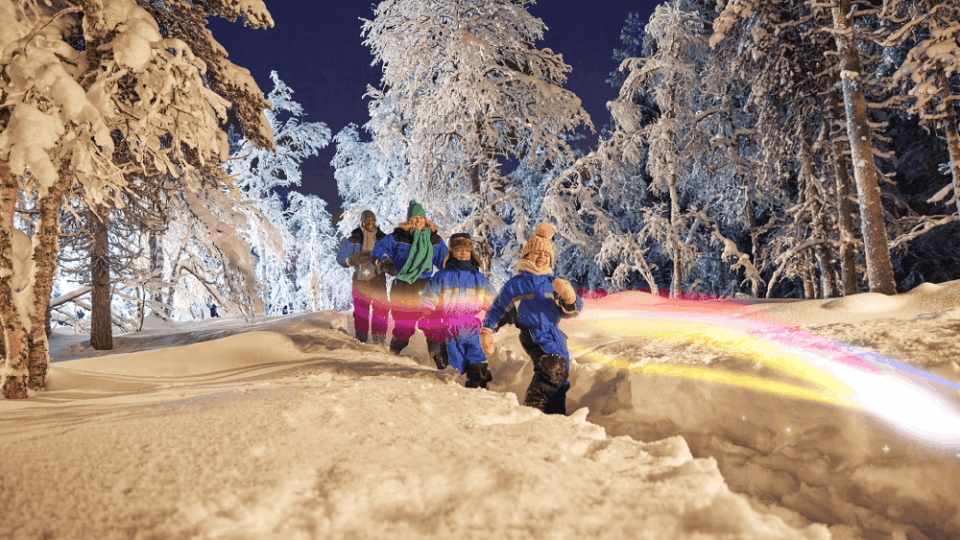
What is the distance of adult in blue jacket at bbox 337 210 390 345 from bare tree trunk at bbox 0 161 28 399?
3.70 metres

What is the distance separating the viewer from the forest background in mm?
3541

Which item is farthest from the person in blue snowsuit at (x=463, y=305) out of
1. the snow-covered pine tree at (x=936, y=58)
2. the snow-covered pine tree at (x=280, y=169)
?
the snow-covered pine tree at (x=280, y=169)

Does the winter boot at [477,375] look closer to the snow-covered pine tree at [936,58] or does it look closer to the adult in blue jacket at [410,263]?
the adult in blue jacket at [410,263]

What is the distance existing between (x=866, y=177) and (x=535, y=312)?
674cm

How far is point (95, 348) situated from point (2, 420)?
21.9 ft

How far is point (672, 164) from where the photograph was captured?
43.8 ft

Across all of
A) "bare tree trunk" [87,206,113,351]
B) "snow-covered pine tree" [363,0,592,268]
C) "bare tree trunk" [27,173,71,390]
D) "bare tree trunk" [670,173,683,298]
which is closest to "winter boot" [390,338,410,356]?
"bare tree trunk" [27,173,71,390]

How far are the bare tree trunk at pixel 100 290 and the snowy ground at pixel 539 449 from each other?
395 cm

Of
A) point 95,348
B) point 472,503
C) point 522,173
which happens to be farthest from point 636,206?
point 472,503

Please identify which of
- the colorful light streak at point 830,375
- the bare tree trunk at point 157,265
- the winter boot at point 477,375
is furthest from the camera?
the bare tree trunk at point 157,265

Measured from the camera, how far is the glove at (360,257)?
22.6ft

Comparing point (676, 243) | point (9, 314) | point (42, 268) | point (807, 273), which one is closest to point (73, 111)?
point (42, 268)

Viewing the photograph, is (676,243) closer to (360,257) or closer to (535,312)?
(360,257)

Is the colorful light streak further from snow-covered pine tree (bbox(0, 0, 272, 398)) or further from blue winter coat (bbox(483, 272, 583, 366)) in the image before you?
snow-covered pine tree (bbox(0, 0, 272, 398))
